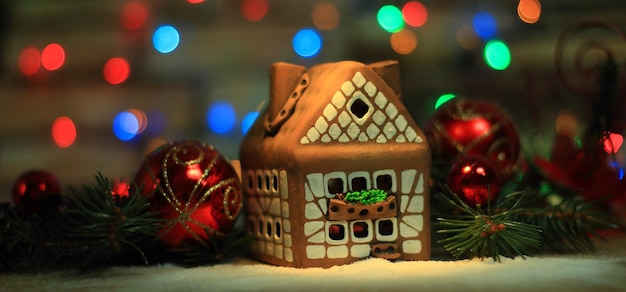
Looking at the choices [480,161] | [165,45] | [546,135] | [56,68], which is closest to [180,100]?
[165,45]

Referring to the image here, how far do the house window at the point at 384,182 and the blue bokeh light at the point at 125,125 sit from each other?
6.85 feet

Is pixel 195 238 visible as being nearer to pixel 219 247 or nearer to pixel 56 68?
pixel 219 247

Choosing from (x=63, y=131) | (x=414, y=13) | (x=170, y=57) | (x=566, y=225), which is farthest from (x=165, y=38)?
(x=566, y=225)

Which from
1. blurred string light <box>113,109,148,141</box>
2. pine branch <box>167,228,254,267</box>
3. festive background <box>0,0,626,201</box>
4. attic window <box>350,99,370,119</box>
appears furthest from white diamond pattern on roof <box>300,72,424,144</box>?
blurred string light <box>113,109,148,141</box>

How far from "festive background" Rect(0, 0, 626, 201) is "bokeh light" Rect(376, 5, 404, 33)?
0.08m

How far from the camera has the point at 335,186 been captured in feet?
3.85

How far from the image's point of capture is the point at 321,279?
103 centimetres

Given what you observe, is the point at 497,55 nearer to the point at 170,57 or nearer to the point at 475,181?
the point at 170,57

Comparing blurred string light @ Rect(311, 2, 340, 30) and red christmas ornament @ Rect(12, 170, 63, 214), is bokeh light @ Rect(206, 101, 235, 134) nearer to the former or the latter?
blurred string light @ Rect(311, 2, 340, 30)

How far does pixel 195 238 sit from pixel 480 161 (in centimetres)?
53

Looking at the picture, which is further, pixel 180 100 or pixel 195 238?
pixel 180 100

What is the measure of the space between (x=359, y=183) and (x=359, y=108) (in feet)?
0.45

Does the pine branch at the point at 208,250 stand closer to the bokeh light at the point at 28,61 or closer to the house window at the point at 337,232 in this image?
the house window at the point at 337,232

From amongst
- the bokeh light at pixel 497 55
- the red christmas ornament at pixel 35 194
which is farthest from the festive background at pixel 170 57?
the red christmas ornament at pixel 35 194
